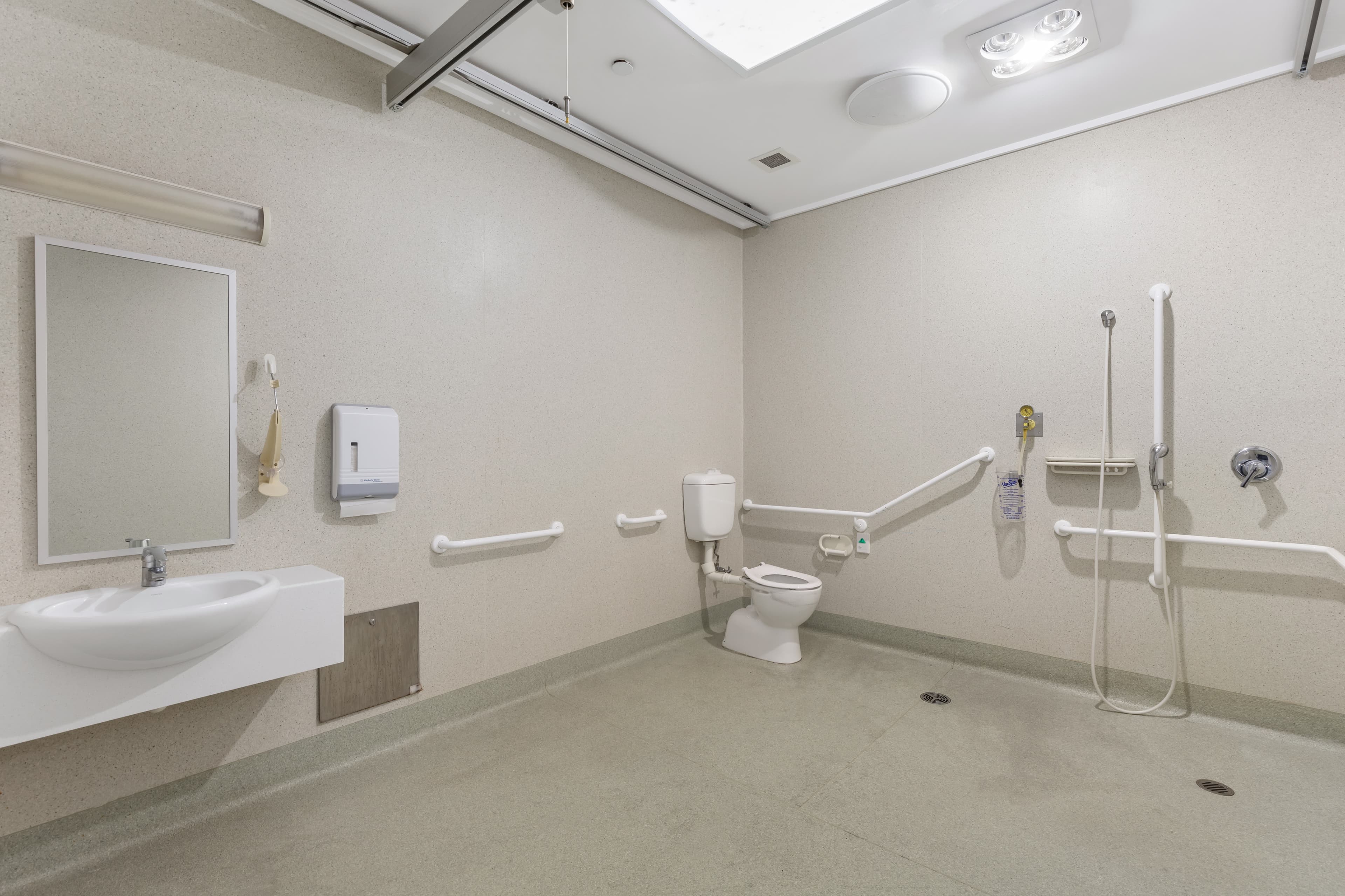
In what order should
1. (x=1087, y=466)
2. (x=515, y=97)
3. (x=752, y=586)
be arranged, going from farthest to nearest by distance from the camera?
1. (x=752, y=586)
2. (x=1087, y=466)
3. (x=515, y=97)

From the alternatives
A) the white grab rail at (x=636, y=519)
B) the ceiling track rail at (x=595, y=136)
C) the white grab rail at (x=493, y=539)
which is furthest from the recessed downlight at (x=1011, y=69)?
the white grab rail at (x=493, y=539)

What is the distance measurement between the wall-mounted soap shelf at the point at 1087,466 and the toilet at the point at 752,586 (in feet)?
3.93

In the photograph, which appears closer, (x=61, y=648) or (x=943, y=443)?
(x=61, y=648)

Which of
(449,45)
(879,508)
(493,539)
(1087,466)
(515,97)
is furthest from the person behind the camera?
(879,508)

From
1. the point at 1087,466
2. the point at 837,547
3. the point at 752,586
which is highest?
the point at 1087,466

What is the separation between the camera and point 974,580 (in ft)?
10.1

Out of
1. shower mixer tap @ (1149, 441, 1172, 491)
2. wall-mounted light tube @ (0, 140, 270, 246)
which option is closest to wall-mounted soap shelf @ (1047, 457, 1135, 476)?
shower mixer tap @ (1149, 441, 1172, 491)

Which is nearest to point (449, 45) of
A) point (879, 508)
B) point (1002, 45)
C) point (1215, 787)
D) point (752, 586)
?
point (1002, 45)

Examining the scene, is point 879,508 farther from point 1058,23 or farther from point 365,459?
point 365,459

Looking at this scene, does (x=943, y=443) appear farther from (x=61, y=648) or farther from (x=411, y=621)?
(x=61, y=648)

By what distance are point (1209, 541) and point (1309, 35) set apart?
1762mm

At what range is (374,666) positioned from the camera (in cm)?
221

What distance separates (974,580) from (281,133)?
134 inches

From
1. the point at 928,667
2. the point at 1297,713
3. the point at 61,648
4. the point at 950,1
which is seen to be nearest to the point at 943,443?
the point at 928,667
